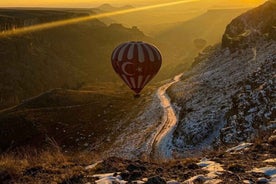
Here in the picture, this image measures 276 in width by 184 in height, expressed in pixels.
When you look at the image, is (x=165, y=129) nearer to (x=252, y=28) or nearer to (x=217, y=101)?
(x=217, y=101)

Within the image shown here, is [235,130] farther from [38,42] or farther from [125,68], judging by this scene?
[38,42]

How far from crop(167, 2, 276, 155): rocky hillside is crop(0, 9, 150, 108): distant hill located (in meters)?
52.0

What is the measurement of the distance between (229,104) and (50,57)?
115316 mm

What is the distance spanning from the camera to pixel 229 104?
37750mm

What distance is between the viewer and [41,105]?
63.1 meters

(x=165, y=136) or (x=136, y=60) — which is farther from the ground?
(x=136, y=60)

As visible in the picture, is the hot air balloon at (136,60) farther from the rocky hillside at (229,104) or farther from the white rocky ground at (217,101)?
the white rocky ground at (217,101)

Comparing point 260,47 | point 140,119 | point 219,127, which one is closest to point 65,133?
point 140,119

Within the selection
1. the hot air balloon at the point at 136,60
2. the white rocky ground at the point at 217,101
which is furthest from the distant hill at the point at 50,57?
the hot air balloon at the point at 136,60

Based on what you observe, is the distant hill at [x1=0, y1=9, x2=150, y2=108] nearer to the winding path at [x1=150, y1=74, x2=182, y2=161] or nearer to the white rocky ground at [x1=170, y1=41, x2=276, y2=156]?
the white rocky ground at [x1=170, y1=41, x2=276, y2=156]

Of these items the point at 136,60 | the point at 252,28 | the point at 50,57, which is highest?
the point at 252,28

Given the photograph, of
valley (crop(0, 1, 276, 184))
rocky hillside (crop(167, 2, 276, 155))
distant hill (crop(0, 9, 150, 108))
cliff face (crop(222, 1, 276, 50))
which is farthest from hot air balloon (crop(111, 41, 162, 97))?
distant hill (crop(0, 9, 150, 108))

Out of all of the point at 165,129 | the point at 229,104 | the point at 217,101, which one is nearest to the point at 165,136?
the point at 165,129

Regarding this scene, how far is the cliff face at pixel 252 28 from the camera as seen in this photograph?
66.9m
